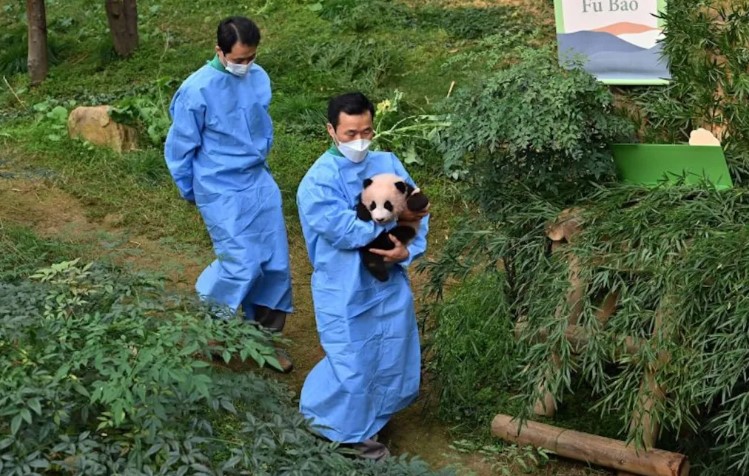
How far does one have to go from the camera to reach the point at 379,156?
4.45m

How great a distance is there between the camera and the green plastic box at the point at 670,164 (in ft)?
13.5

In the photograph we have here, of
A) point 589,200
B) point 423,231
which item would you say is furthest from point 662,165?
point 423,231

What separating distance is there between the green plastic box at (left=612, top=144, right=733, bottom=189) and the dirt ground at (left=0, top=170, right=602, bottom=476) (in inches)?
47.2

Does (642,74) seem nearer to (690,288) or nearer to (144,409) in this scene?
(690,288)

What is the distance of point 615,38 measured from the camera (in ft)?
15.1

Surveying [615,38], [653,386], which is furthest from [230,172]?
[653,386]

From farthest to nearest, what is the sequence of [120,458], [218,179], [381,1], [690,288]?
[381,1], [218,179], [690,288], [120,458]

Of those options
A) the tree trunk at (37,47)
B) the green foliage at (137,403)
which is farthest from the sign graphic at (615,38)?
the tree trunk at (37,47)

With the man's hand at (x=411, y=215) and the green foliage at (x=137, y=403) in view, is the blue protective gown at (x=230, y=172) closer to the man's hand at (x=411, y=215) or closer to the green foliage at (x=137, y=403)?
the man's hand at (x=411, y=215)

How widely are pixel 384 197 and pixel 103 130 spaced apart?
447 cm

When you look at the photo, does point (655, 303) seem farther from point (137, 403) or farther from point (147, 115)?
point (147, 115)

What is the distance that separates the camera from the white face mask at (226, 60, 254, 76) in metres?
5.03

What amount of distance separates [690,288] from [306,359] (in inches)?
90.1

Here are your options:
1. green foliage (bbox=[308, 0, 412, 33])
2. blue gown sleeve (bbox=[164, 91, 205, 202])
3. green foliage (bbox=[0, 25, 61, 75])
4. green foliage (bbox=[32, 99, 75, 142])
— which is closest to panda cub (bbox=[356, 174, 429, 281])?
blue gown sleeve (bbox=[164, 91, 205, 202])
